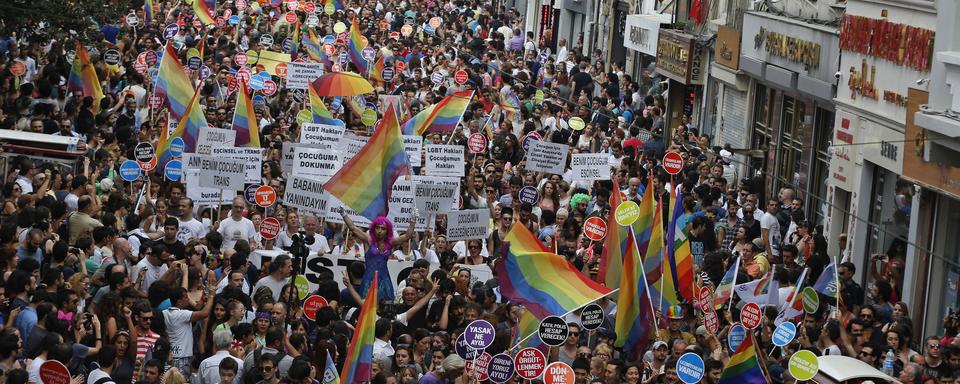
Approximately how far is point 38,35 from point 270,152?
6530 millimetres

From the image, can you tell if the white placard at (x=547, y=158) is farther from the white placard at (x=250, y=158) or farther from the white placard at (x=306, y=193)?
the white placard at (x=306, y=193)

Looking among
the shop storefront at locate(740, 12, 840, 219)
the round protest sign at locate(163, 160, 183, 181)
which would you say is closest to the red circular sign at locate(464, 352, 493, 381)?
the round protest sign at locate(163, 160, 183, 181)

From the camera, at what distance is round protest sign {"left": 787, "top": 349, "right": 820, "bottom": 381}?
12.7 m

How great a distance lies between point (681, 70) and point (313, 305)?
21152 mm

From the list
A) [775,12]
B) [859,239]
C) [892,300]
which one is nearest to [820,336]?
[892,300]

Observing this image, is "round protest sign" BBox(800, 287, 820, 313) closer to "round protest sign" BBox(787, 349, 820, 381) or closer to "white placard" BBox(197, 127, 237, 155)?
"round protest sign" BBox(787, 349, 820, 381)

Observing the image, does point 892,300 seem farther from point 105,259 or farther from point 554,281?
point 105,259

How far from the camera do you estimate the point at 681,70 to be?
114 feet

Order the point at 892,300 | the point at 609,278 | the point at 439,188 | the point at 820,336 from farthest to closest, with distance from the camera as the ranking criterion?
the point at 892,300 < the point at 439,188 < the point at 609,278 < the point at 820,336

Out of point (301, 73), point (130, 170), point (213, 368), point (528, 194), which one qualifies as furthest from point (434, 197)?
point (301, 73)

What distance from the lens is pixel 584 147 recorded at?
26219 millimetres

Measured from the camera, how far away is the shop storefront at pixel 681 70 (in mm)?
34281

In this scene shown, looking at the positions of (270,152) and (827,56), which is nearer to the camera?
(270,152)

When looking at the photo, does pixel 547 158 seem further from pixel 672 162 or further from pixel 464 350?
pixel 464 350
